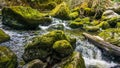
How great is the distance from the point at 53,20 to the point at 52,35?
5.90 m

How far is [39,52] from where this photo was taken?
25.8ft

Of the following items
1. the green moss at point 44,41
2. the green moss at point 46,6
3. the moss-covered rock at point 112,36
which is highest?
the green moss at point 44,41

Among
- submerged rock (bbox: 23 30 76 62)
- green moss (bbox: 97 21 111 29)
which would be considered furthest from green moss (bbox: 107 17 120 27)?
submerged rock (bbox: 23 30 76 62)

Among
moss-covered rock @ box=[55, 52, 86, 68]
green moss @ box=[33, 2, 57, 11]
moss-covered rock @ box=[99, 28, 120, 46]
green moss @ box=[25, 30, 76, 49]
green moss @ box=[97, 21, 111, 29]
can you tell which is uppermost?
green moss @ box=[25, 30, 76, 49]

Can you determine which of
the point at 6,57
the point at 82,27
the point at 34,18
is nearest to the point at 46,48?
the point at 6,57

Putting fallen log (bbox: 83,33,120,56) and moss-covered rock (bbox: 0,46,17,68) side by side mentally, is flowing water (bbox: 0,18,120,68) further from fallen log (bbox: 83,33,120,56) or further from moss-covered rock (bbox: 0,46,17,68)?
moss-covered rock (bbox: 0,46,17,68)

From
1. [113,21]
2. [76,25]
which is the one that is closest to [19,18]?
[76,25]

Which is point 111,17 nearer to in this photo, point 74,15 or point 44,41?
point 74,15

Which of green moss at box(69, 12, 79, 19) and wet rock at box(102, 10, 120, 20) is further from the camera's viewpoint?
green moss at box(69, 12, 79, 19)

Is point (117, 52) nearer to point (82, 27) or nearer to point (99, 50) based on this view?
point (99, 50)

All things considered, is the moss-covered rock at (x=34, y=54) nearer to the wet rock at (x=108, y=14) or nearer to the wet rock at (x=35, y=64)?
the wet rock at (x=35, y=64)

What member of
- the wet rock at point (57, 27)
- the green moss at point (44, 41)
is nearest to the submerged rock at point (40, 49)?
the green moss at point (44, 41)

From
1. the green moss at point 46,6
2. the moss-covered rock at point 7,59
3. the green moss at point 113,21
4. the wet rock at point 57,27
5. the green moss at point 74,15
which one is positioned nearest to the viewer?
the moss-covered rock at point 7,59

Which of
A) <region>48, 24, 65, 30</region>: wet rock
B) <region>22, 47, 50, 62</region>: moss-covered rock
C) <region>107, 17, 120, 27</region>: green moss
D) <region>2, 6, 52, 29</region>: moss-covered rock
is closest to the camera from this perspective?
<region>22, 47, 50, 62</region>: moss-covered rock
